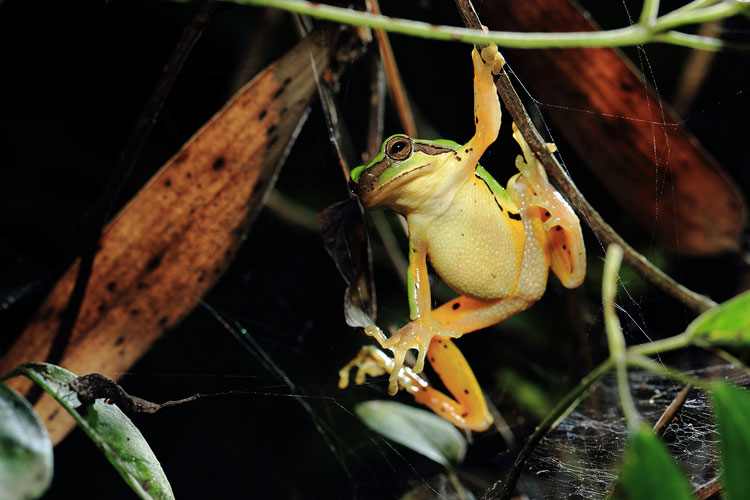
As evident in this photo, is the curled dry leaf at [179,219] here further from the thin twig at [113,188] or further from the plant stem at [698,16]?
the plant stem at [698,16]

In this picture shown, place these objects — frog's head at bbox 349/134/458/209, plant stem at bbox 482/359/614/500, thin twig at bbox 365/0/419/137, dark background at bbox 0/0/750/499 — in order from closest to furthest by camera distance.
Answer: plant stem at bbox 482/359/614/500, frog's head at bbox 349/134/458/209, thin twig at bbox 365/0/419/137, dark background at bbox 0/0/750/499

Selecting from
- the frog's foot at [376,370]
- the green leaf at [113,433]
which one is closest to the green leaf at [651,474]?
the green leaf at [113,433]

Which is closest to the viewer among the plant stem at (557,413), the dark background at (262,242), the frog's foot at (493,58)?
the plant stem at (557,413)

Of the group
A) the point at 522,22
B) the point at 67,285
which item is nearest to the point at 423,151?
the point at 522,22

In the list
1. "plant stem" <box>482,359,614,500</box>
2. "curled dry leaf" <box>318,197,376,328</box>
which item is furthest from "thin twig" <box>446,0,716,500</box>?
"curled dry leaf" <box>318,197,376,328</box>

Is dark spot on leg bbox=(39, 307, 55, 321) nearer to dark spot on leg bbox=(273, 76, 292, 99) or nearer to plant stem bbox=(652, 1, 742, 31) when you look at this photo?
dark spot on leg bbox=(273, 76, 292, 99)
